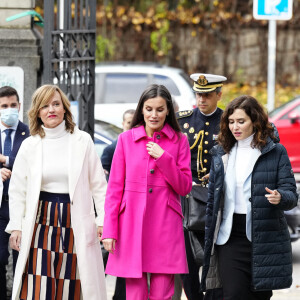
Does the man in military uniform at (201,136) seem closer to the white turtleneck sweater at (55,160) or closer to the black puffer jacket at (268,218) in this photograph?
the black puffer jacket at (268,218)

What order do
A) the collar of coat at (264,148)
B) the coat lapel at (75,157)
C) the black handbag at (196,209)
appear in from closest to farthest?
1. the collar of coat at (264,148)
2. the coat lapel at (75,157)
3. the black handbag at (196,209)

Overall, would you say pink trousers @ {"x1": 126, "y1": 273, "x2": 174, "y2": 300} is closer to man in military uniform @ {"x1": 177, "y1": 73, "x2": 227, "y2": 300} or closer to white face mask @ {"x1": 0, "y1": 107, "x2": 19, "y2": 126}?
man in military uniform @ {"x1": 177, "y1": 73, "x2": 227, "y2": 300}

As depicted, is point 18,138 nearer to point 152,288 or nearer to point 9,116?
point 9,116

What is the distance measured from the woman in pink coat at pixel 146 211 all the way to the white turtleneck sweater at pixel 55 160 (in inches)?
15.1

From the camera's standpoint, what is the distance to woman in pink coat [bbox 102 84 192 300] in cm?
606

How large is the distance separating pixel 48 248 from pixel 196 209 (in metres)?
1.27

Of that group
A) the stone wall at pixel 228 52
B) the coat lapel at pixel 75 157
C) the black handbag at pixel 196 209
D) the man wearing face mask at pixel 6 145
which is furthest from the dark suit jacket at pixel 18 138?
the stone wall at pixel 228 52

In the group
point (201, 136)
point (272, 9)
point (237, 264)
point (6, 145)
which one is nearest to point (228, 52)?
point (272, 9)

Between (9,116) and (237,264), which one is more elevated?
(9,116)

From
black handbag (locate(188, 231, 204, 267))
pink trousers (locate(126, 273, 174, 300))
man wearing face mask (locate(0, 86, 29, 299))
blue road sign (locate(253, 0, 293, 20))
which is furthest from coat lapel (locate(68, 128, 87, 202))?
blue road sign (locate(253, 0, 293, 20))

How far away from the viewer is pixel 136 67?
1853 centimetres

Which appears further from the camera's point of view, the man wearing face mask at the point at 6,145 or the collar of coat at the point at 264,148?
the man wearing face mask at the point at 6,145

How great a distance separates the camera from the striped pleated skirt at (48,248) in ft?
20.7

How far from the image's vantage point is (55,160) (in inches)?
250
